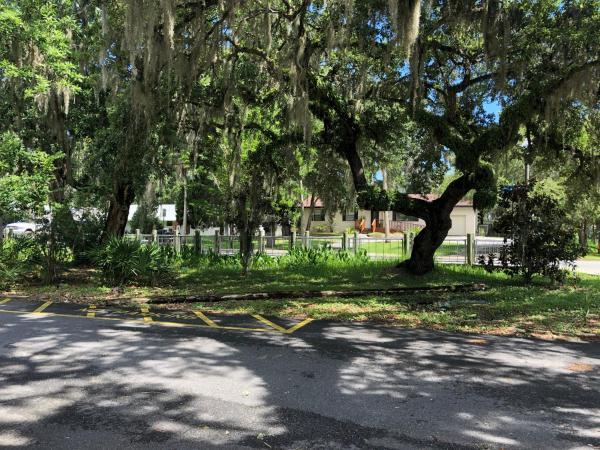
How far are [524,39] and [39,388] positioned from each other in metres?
11.3

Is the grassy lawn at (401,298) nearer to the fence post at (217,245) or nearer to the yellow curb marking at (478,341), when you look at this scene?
the yellow curb marking at (478,341)

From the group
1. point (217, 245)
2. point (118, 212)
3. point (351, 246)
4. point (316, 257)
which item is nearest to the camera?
point (118, 212)

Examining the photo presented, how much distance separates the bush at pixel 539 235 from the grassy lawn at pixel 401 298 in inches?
23.1

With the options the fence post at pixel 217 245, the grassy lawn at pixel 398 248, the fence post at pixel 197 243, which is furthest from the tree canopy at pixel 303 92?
the grassy lawn at pixel 398 248

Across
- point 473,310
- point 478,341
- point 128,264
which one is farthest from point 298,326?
point 128,264

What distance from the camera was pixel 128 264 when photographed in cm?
1231

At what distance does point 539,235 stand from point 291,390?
9801mm

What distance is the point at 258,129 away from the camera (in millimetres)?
15906

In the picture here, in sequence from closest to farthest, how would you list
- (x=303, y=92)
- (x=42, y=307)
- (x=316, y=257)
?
(x=42, y=307)
(x=303, y=92)
(x=316, y=257)

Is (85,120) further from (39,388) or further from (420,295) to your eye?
(39,388)

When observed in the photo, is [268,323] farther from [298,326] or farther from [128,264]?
[128,264]

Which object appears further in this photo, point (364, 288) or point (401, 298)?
point (364, 288)

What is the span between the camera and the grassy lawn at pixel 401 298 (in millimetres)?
8414

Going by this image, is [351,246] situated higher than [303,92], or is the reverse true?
[303,92]
